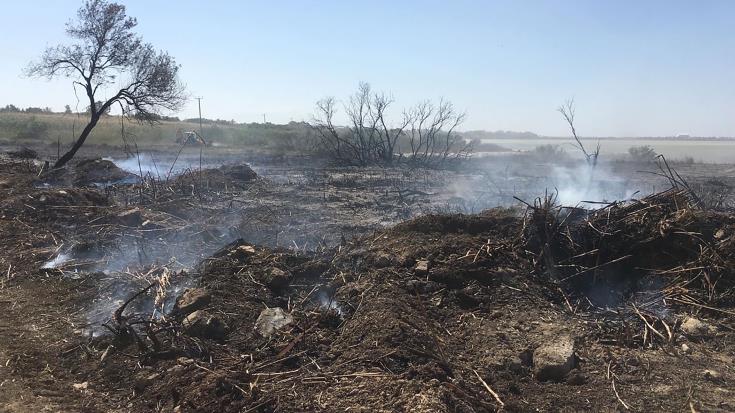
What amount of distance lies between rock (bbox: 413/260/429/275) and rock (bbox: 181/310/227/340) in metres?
2.31

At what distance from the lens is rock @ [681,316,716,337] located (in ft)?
15.8

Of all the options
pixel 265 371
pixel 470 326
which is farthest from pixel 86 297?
pixel 470 326

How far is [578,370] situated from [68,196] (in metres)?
10.1

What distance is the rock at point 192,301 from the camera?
5.35m

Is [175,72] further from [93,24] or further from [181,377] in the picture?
[181,377]

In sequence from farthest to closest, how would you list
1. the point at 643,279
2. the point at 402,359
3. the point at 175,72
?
the point at 175,72 < the point at 643,279 < the point at 402,359

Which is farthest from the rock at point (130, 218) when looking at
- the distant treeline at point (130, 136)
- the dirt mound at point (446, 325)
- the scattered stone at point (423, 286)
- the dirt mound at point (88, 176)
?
the distant treeline at point (130, 136)

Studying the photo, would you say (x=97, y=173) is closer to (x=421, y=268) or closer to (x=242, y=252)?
(x=242, y=252)

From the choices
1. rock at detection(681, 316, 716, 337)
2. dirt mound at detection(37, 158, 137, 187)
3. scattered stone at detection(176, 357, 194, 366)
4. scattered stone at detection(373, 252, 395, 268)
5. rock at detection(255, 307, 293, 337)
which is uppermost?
dirt mound at detection(37, 158, 137, 187)

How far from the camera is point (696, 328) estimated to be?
487 cm

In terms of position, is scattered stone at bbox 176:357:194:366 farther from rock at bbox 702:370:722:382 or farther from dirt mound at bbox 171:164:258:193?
dirt mound at bbox 171:164:258:193

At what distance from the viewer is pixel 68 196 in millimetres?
10156

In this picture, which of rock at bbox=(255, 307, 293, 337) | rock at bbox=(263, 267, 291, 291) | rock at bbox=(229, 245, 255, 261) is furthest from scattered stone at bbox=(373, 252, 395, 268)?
rock at bbox=(229, 245, 255, 261)

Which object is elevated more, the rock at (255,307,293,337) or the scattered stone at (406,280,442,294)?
the scattered stone at (406,280,442,294)
